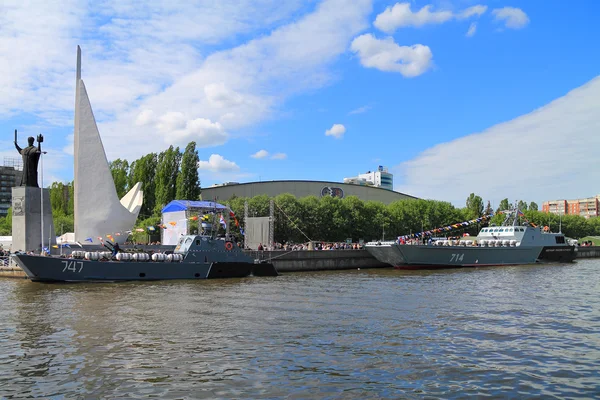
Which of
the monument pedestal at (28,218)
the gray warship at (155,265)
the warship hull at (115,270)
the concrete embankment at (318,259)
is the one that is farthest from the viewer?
the concrete embankment at (318,259)

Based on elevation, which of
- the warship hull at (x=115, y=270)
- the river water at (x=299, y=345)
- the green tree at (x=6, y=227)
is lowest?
the river water at (x=299, y=345)

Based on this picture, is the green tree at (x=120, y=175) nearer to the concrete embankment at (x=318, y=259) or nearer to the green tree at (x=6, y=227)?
the green tree at (x=6, y=227)

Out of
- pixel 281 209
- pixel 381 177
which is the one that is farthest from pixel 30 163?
pixel 381 177

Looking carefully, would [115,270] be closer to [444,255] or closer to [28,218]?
[28,218]

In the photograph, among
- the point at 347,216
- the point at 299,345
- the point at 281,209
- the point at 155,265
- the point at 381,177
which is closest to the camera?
the point at 299,345

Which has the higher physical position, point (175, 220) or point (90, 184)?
point (90, 184)

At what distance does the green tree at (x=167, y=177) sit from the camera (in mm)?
66125

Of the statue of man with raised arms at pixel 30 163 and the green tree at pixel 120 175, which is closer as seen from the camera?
the statue of man with raised arms at pixel 30 163

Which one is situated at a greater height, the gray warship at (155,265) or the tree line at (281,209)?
the tree line at (281,209)

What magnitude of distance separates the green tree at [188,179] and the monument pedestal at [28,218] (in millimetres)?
29146

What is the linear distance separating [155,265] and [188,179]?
33.1 meters

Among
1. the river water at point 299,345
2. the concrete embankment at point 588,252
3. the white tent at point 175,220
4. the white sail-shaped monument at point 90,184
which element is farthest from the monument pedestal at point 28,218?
the concrete embankment at point 588,252

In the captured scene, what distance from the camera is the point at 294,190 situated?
82.9 m

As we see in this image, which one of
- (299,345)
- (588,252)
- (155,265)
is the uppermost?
(155,265)
